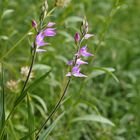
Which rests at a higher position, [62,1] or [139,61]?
[62,1]

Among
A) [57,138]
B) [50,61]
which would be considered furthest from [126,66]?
[57,138]

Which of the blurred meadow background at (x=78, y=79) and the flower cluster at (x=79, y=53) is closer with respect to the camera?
the flower cluster at (x=79, y=53)

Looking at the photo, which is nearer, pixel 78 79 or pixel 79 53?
pixel 79 53

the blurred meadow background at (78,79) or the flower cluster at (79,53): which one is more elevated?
the flower cluster at (79,53)

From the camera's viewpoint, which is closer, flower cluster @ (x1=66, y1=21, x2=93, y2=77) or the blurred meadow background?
flower cluster @ (x1=66, y1=21, x2=93, y2=77)

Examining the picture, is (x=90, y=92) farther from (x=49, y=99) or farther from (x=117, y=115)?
(x=49, y=99)

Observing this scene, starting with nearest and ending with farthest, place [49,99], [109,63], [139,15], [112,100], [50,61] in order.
→ [49,99] < [50,61] < [112,100] < [109,63] < [139,15]

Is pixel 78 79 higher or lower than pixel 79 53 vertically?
lower

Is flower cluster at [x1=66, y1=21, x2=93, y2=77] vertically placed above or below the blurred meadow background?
above
